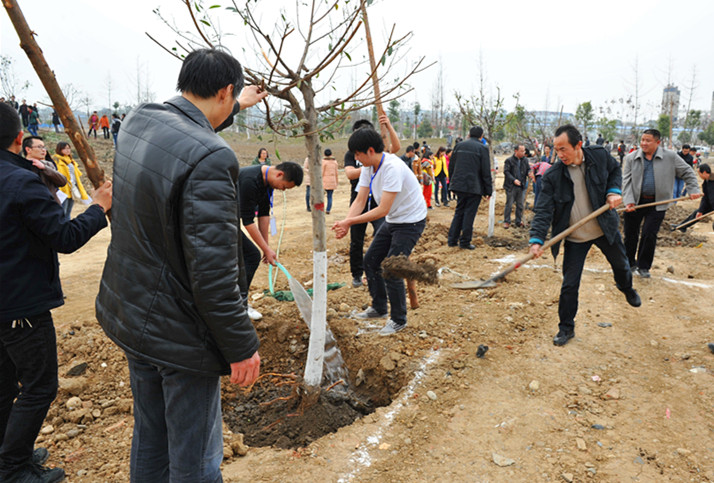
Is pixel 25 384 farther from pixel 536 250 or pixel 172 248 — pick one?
pixel 536 250

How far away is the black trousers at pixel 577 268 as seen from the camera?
396 cm

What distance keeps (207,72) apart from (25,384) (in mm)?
1935

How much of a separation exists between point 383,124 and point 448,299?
6.92 ft

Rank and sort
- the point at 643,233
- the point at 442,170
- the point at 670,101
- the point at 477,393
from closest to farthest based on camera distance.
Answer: the point at 477,393 → the point at 643,233 → the point at 442,170 → the point at 670,101

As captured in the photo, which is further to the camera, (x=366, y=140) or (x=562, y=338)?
(x=562, y=338)

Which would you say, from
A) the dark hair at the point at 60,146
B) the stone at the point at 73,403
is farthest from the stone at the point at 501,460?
the dark hair at the point at 60,146

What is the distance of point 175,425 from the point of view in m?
1.64

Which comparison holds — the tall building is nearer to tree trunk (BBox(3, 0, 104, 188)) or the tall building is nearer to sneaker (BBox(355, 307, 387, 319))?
sneaker (BBox(355, 307, 387, 319))

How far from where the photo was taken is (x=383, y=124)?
173 inches

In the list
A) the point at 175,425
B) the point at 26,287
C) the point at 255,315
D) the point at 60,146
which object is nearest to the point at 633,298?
the point at 255,315

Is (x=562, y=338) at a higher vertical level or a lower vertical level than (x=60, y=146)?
lower

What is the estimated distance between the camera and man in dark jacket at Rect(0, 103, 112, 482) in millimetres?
2148

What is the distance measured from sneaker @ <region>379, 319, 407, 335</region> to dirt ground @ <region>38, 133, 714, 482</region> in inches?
2.4

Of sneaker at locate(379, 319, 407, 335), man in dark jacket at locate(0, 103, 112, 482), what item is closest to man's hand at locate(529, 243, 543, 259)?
sneaker at locate(379, 319, 407, 335)
